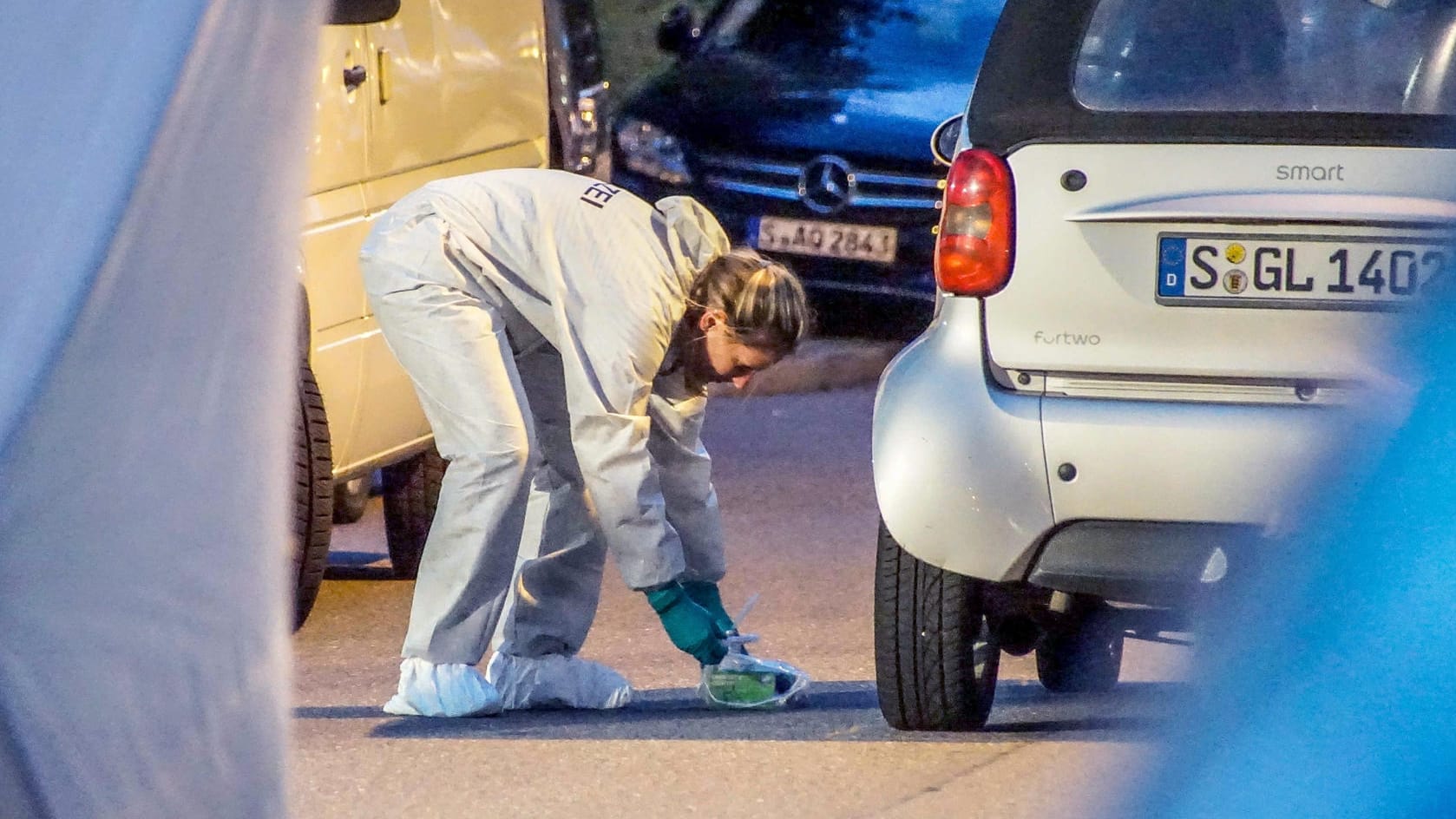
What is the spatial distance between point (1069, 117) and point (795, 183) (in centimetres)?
593

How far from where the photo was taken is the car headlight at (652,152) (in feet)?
34.4

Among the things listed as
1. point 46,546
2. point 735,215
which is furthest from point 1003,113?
point 735,215

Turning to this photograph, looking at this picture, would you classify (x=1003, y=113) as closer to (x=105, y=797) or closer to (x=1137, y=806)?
(x=105, y=797)

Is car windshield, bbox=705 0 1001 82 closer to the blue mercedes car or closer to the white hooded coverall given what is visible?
the blue mercedes car

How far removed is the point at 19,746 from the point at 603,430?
7.45ft

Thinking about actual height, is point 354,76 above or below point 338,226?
above

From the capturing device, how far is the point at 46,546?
8.46ft

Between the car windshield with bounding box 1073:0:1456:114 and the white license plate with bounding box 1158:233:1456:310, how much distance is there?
0.83ft

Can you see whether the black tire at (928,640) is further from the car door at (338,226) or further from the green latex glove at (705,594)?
the car door at (338,226)

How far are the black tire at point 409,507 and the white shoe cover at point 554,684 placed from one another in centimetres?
178

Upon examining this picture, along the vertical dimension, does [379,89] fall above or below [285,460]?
below

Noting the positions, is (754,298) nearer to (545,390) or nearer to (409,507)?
(545,390)

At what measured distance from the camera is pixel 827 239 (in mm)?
10258

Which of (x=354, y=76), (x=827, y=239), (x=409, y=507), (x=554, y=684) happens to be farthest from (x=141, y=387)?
(x=827, y=239)
